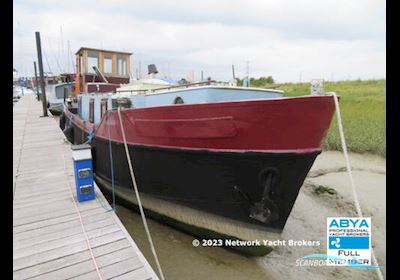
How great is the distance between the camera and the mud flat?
3.94 metres

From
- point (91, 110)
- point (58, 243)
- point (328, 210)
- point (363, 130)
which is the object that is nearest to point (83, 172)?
point (58, 243)

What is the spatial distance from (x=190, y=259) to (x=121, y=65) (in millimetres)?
7523

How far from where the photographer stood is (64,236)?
333 cm

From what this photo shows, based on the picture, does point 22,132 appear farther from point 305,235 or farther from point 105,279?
point 305,235

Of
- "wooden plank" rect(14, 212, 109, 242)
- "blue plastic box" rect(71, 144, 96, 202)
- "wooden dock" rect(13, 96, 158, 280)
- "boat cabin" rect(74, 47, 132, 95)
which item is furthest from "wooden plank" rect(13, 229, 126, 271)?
"boat cabin" rect(74, 47, 132, 95)

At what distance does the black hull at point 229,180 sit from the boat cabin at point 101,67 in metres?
5.43

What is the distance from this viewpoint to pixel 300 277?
3811 mm

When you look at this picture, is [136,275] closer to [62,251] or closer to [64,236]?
[62,251]

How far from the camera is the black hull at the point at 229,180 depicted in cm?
335

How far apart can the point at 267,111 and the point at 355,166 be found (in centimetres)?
669

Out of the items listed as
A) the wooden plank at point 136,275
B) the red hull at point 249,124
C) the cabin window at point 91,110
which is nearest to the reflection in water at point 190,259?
the wooden plank at point 136,275

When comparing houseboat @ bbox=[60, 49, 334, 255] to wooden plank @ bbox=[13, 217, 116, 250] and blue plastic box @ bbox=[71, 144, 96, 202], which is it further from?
wooden plank @ bbox=[13, 217, 116, 250]

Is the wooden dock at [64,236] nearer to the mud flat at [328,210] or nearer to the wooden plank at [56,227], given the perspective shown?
the wooden plank at [56,227]

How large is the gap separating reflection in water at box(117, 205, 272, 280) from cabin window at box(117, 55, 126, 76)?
6.41 m
